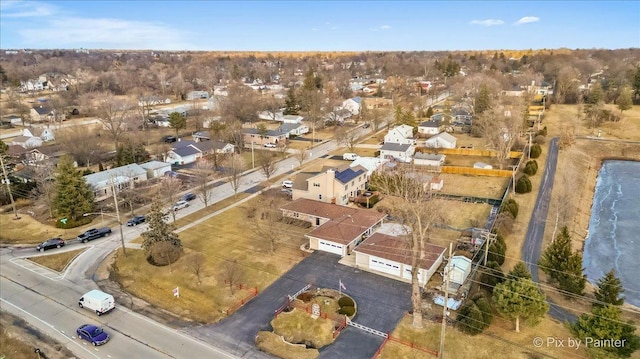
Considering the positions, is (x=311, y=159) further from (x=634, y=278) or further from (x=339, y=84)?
(x=339, y=84)

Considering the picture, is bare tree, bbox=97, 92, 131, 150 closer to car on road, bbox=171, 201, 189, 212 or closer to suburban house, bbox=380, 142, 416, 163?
car on road, bbox=171, 201, 189, 212

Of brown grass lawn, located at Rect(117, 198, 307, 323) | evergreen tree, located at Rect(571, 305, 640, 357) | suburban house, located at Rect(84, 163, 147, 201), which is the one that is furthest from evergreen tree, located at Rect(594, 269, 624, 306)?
suburban house, located at Rect(84, 163, 147, 201)

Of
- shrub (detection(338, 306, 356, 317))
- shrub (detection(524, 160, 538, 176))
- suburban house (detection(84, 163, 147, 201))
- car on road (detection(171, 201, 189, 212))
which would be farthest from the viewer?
shrub (detection(524, 160, 538, 176))

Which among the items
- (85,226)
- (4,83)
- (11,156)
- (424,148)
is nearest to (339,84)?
(424,148)

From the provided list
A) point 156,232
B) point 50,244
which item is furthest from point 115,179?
point 156,232

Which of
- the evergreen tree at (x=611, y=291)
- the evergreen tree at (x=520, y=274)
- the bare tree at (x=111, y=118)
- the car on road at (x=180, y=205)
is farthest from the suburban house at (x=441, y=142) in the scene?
the bare tree at (x=111, y=118)

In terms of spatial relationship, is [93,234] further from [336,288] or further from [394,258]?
[394,258]
